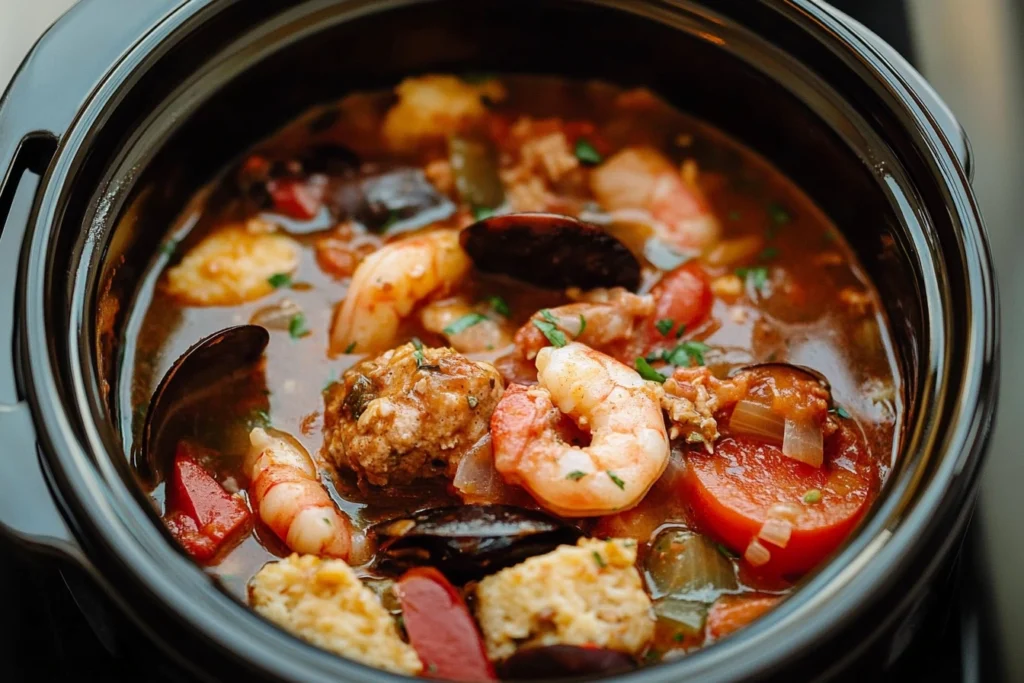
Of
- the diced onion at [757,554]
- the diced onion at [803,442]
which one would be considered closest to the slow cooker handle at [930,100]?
the diced onion at [803,442]

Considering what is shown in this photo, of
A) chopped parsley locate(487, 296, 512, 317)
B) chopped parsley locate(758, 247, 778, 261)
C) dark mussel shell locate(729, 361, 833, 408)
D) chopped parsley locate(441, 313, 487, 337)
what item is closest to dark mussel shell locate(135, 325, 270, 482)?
chopped parsley locate(441, 313, 487, 337)

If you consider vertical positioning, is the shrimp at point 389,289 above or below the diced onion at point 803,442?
above

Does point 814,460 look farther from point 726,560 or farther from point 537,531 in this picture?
point 537,531

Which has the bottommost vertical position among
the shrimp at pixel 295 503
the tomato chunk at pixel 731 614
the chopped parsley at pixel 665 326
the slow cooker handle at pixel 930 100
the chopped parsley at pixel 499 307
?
the tomato chunk at pixel 731 614

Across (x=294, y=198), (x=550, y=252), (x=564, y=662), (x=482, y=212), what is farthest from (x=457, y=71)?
(x=564, y=662)

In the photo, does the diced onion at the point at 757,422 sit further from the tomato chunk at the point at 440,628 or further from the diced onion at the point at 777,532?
the tomato chunk at the point at 440,628
